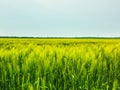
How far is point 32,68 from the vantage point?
3039mm

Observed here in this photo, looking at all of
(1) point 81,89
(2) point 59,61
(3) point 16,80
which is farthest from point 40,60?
(1) point 81,89

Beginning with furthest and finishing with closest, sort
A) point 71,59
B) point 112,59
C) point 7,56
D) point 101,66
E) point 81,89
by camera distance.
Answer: point 112,59, point 7,56, point 71,59, point 101,66, point 81,89

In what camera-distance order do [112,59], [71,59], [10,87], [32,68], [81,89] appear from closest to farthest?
[81,89] < [10,87] < [32,68] < [71,59] < [112,59]

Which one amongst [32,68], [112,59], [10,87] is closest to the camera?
[10,87]

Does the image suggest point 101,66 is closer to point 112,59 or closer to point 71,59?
point 71,59

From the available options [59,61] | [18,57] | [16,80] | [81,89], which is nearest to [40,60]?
[59,61]

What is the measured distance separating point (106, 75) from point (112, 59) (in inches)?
31.8

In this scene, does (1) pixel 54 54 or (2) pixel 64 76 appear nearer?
(2) pixel 64 76

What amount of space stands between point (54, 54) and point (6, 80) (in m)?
1.31

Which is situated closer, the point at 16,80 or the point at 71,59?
the point at 16,80

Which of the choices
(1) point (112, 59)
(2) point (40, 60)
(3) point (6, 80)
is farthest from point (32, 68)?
(1) point (112, 59)

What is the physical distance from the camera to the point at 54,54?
3.83 metres

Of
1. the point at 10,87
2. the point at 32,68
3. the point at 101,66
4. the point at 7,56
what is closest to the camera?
the point at 10,87

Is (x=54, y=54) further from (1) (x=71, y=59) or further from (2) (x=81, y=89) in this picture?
(2) (x=81, y=89)
